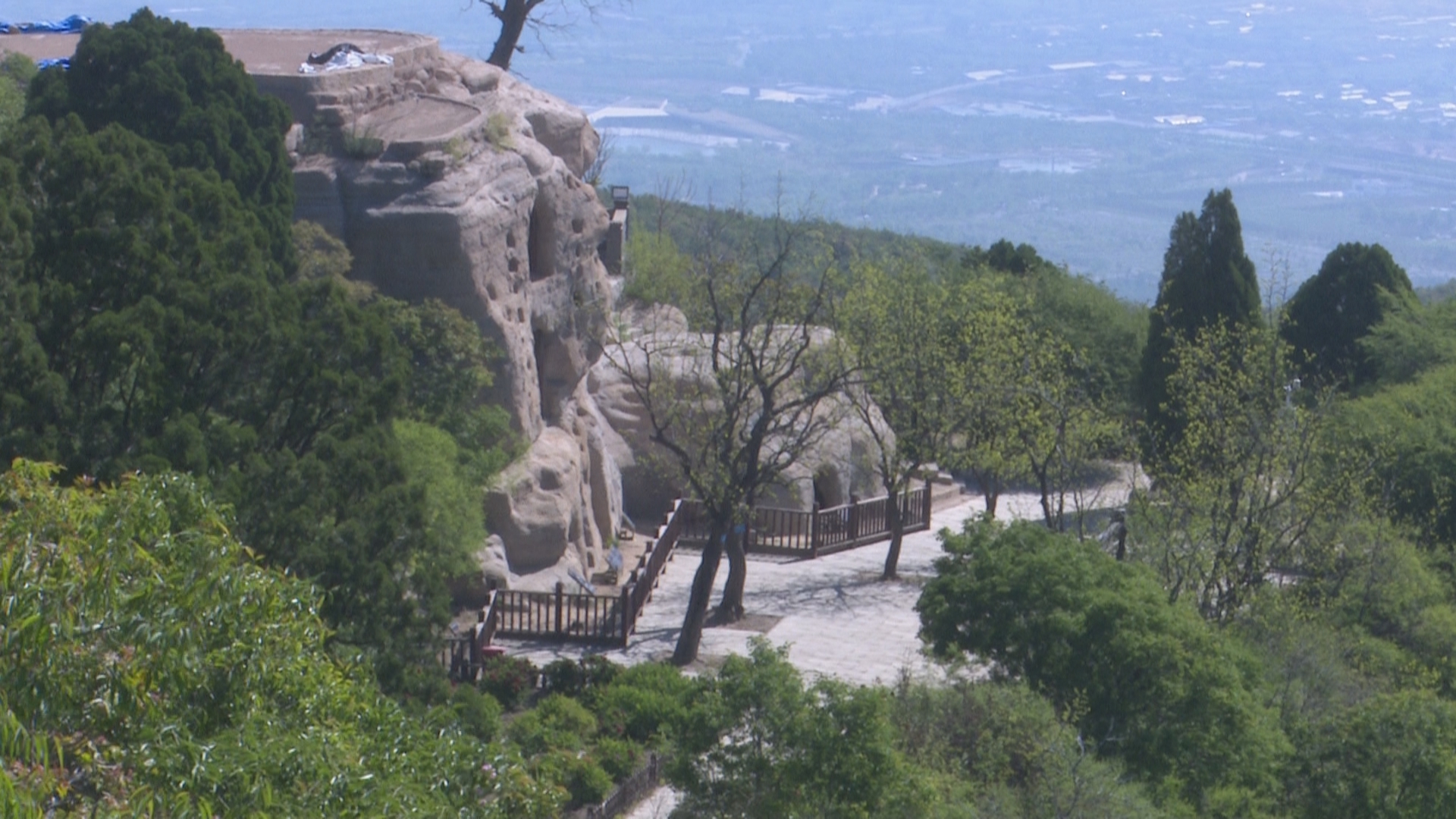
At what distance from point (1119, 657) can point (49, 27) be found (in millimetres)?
27110

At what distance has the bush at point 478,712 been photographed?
1675 cm

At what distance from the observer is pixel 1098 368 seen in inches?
1508

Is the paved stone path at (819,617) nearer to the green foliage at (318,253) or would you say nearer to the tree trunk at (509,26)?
the green foliage at (318,253)

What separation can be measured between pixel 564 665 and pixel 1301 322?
25.5 metres

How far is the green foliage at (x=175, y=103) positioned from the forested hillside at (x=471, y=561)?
2.1 inches

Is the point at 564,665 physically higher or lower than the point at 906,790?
lower

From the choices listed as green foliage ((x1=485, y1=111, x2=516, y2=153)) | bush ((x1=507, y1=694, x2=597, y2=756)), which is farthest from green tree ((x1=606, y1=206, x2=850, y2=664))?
green foliage ((x1=485, y1=111, x2=516, y2=153))

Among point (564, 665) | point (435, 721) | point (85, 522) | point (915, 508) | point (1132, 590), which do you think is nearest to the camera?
point (85, 522)

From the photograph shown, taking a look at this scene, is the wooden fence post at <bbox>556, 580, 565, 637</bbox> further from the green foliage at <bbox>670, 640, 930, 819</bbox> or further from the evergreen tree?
the evergreen tree

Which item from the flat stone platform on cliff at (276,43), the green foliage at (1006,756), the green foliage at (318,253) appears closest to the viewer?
the green foliage at (1006,756)

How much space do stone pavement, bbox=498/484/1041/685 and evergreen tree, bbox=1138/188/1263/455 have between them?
312 inches

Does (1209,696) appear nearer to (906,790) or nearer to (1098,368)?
(906,790)

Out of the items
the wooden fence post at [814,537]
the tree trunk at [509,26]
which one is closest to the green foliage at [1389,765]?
the wooden fence post at [814,537]

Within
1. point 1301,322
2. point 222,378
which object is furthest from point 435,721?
point 1301,322
